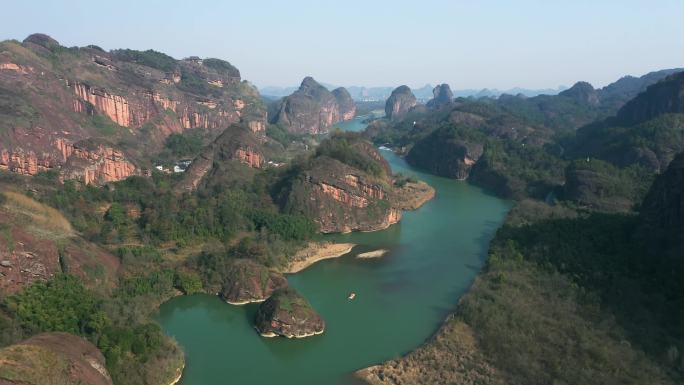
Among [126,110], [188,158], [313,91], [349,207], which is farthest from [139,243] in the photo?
[313,91]

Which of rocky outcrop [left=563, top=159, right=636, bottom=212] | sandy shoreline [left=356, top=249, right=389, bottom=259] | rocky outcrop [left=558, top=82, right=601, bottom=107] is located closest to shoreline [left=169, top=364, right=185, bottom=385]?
sandy shoreline [left=356, top=249, right=389, bottom=259]

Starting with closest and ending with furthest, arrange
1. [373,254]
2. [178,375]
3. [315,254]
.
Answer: [178,375] < [315,254] < [373,254]

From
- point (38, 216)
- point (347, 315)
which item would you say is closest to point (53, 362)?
point (347, 315)

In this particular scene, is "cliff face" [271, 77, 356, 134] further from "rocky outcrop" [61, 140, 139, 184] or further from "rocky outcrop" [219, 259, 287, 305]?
"rocky outcrop" [219, 259, 287, 305]

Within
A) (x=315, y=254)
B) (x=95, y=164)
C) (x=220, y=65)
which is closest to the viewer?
(x=315, y=254)

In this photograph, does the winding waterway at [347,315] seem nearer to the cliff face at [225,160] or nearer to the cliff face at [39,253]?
the cliff face at [39,253]

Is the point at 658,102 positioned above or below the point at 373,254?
above

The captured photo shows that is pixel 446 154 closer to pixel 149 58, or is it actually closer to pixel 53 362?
pixel 149 58

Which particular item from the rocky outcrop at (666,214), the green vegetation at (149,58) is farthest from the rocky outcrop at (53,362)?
the green vegetation at (149,58)
